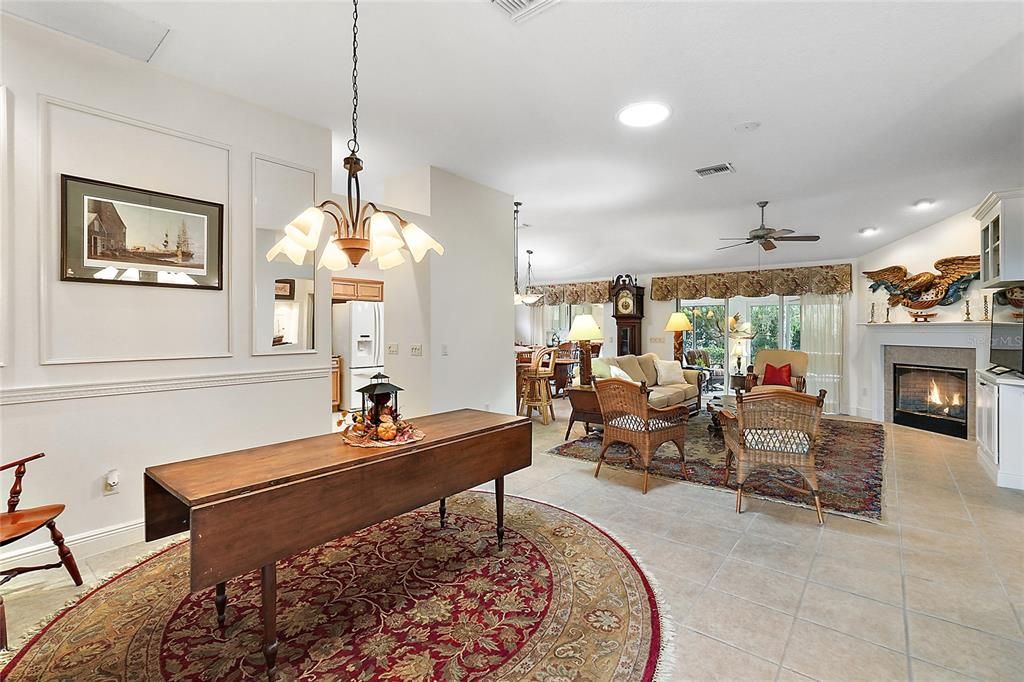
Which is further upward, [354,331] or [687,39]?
[687,39]

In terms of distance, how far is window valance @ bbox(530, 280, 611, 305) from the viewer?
9.29 meters

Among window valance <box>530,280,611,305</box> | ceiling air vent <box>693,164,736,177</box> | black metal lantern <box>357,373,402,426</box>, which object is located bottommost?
black metal lantern <box>357,373,402,426</box>

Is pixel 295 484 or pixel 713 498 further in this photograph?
pixel 713 498

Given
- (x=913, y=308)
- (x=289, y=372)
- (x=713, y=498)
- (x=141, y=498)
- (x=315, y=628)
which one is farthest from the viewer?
(x=913, y=308)

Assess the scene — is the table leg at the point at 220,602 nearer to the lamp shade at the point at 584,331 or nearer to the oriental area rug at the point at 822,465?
the oriental area rug at the point at 822,465

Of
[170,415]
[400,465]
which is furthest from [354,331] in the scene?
[400,465]

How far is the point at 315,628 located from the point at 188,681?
425 mm

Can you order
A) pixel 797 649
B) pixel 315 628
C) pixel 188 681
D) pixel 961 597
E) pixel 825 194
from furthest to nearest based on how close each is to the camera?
1. pixel 825 194
2. pixel 961 597
3. pixel 315 628
4. pixel 797 649
5. pixel 188 681

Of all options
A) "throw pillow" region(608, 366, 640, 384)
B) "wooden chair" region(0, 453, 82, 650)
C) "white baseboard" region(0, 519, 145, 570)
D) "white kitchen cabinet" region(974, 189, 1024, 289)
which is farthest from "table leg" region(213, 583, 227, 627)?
"white kitchen cabinet" region(974, 189, 1024, 289)

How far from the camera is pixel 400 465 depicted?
191 centimetres

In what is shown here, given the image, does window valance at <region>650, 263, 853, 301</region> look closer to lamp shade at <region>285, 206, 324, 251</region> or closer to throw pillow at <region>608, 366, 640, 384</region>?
throw pillow at <region>608, 366, 640, 384</region>

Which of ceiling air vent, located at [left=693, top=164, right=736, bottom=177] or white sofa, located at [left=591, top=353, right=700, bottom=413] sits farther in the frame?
white sofa, located at [left=591, top=353, right=700, bottom=413]

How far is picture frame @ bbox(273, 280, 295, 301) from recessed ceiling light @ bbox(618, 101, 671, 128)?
2435 millimetres

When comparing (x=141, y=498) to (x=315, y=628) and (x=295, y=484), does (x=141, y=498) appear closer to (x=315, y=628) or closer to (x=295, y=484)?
(x=315, y=628)
